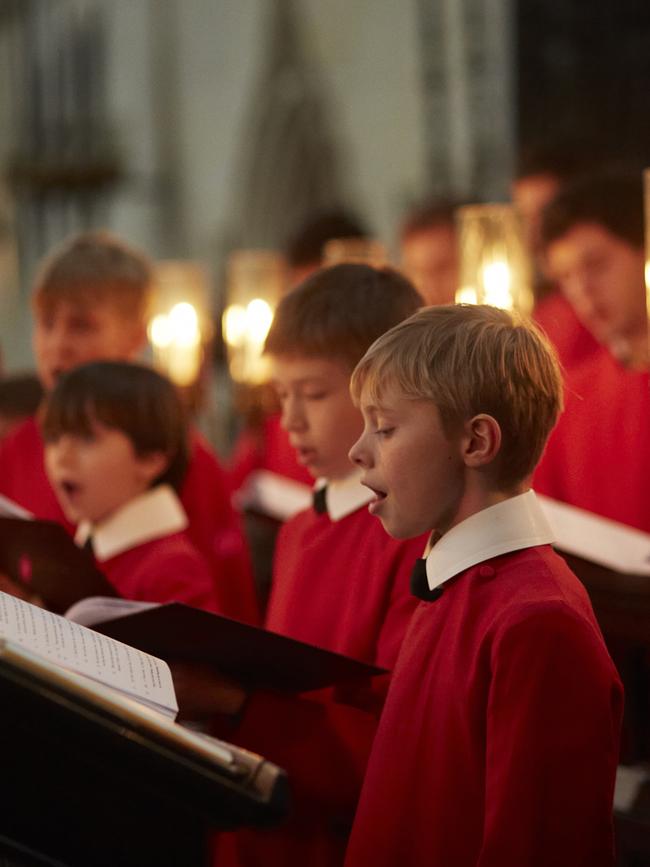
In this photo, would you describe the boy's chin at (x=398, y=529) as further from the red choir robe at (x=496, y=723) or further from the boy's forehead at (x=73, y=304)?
the boy's forehead at (x=73, y=304)

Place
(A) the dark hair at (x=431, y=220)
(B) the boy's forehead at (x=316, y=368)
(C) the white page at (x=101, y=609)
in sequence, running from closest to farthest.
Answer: (C) the white page at (x=101, y=609) < (B) the boy's forehead at (x=316, y=368) < (A) the dark hair at (x=431, y=220)

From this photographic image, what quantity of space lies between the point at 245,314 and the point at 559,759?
315 centimetres

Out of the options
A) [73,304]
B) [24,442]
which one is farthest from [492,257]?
[24,442]

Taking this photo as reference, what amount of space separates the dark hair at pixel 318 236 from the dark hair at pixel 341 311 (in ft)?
7.71

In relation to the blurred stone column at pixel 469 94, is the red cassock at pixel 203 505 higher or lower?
lower

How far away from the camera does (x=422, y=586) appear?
1.35 m

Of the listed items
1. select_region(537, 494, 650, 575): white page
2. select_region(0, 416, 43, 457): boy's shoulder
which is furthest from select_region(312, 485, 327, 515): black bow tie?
select_region(0, 416, 43, 457): boy's shoulder

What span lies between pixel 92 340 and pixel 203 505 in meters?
0.51

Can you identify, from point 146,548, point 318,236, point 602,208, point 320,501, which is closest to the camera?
point 320,501

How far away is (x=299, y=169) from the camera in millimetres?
7484

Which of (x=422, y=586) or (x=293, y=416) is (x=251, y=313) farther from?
(x=422, y=586)

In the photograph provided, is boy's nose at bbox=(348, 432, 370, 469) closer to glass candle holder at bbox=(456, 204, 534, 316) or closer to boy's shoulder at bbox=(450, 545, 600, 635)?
boy's shoulder at bbox=(450, 545, 600, 635)

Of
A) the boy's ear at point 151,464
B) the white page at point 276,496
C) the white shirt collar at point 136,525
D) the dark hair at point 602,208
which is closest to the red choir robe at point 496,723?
the white shirt collar at point 136,525

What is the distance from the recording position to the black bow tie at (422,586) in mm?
1337
